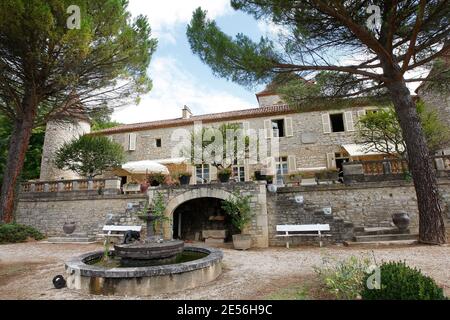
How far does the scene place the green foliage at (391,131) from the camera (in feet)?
35.5

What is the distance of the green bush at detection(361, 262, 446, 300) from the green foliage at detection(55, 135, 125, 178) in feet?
48.9

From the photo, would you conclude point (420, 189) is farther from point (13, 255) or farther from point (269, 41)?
point (13, 255)

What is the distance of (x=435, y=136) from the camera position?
37.2ft

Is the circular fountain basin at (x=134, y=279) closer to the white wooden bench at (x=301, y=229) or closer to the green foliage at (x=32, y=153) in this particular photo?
the white wooden bench at (x=301, y=229)

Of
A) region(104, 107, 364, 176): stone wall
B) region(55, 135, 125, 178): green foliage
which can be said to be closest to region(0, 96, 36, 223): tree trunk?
region(55, 135, 125, 178): green foliage

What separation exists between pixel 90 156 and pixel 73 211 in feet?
13.9

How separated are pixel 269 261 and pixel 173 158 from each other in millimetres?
10755

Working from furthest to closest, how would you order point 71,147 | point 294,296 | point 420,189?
point 71,147
point 420,189
point 294,296

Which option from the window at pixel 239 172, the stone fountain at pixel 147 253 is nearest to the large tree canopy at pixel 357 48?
the stone fountain at pixel 147 253

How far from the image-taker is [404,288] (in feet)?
8.55

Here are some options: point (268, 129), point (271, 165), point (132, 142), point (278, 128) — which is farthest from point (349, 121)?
point (132, 142)

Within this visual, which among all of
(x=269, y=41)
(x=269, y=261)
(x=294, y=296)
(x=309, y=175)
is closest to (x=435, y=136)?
(x=309, y=175)

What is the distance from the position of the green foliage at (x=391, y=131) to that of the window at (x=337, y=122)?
329cm

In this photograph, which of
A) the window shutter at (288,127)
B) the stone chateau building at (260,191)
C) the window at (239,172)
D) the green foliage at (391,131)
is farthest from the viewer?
the window at (239,172)
